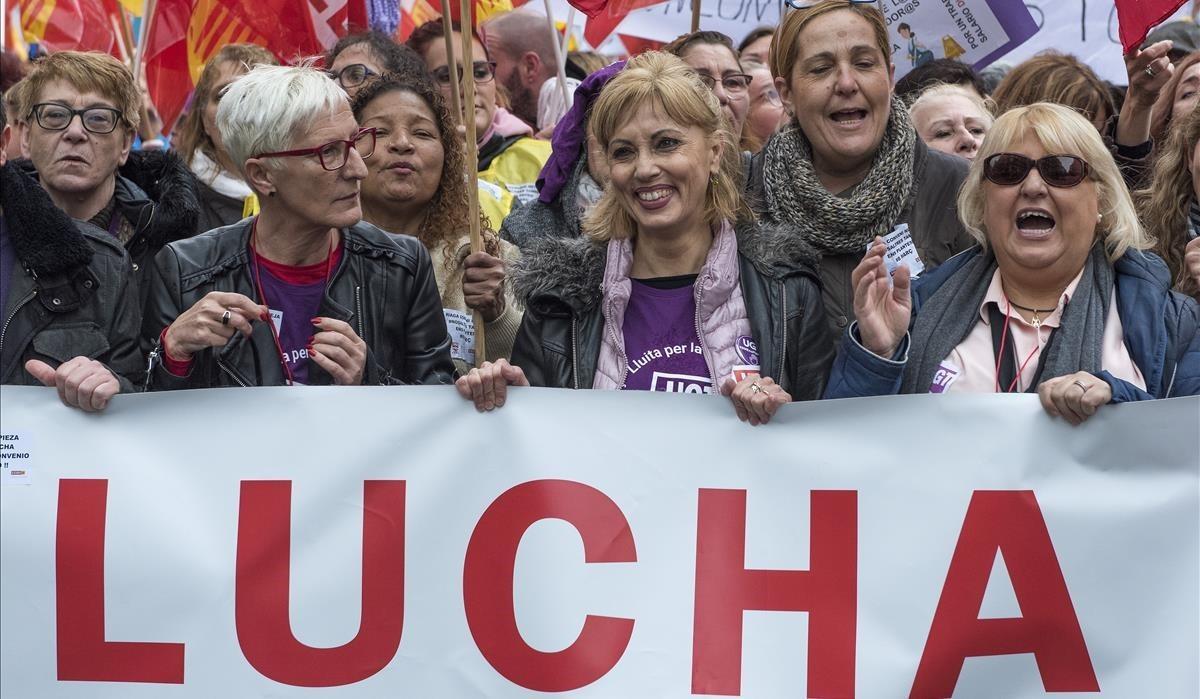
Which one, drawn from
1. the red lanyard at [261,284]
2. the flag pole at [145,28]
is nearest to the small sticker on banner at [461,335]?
the red lanyard at [261,284]

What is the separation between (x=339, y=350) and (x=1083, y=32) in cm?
466

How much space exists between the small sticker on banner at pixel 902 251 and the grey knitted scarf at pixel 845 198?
0.9 inches

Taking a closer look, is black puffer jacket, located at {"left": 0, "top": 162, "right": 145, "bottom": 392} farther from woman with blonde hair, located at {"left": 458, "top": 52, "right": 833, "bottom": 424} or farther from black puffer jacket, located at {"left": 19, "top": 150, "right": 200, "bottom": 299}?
woman with blonde hair, located at {"left": 458, "top": 52, "right": 833, "bottom": 424}

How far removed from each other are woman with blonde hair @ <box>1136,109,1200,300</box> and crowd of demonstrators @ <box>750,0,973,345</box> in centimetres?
58

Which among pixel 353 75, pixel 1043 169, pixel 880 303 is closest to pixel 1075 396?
pixel 880 303

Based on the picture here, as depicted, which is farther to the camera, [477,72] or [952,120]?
[477,72]

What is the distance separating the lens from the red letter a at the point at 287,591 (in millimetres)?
3846

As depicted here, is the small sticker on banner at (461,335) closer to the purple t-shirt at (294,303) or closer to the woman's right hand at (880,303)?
the purple t-shirt at (294,303)

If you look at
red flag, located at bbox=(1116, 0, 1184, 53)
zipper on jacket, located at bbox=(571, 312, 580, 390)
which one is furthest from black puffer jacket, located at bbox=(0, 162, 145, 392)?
red flag, located at bbox=(1116, 0, 1184, 53)

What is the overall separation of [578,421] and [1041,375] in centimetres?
111

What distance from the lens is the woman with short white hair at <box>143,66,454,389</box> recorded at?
4145 millimetres

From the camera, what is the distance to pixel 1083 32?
734cm

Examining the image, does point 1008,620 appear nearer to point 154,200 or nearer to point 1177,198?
point 1177,198

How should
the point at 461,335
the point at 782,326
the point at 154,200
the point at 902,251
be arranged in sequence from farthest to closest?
1. the point at 154,200
2. the point at 461,335
3. the point at 902,251
4. the point at 782,326
